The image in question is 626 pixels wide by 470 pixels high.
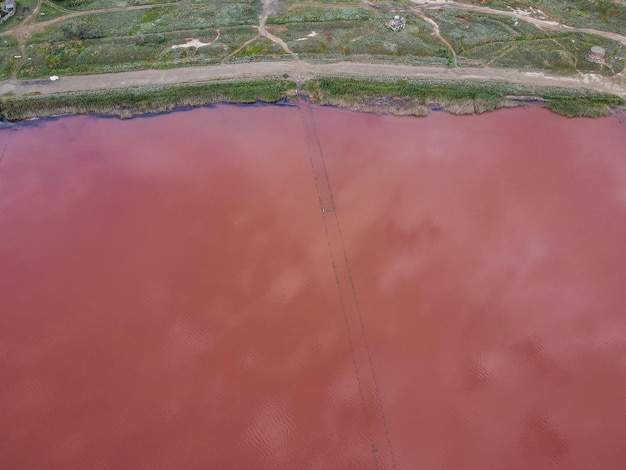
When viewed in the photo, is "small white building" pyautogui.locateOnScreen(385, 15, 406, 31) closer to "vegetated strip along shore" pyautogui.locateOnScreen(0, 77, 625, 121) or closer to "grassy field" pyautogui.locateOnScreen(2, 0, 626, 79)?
"grassy field" pyautogui.locateOnScreen(2, 0, 626, 79)

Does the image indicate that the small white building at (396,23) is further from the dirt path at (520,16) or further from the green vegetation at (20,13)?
the green vegetation at (20,13)

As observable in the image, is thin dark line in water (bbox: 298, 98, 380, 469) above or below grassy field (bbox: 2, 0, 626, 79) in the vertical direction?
below

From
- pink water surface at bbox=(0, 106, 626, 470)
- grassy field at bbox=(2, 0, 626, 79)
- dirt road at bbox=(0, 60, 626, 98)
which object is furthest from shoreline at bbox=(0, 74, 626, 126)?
grassy field at bbox=(2, 0, 626, 79)

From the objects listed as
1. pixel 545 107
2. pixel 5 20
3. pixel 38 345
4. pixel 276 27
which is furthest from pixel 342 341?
pixel 5 20

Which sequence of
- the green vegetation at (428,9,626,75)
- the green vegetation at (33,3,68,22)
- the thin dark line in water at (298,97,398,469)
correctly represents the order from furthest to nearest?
the green vegetation at (33,3,68,22)
the green vegetation at (428,9,626,75)
the thin dark line in water at (298,97,398,469)

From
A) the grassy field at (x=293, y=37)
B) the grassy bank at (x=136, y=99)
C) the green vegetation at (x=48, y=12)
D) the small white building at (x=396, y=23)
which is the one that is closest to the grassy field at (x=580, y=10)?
the grassy field at (x=293, y=37)

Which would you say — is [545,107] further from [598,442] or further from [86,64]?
[86,64]

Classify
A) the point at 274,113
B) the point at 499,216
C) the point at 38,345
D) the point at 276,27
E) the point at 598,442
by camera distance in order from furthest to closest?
the point at 276,27
the point at 274,113
the point at 499,216
the point at 38,345
the point at 598,442

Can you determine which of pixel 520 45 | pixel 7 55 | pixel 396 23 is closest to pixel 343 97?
pixel 396 23
